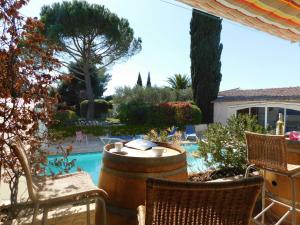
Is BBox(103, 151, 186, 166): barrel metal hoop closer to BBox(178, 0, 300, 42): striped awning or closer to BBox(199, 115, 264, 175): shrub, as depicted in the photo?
BBox(178, 0, 300, 42): striped awning

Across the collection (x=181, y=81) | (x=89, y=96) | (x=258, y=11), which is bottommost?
(x=258, y=11)

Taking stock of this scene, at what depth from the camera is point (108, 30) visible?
19594 millimetres

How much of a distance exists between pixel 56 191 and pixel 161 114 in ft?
52.2

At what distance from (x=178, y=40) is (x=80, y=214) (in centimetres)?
2106

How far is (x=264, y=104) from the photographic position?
62.3 feet

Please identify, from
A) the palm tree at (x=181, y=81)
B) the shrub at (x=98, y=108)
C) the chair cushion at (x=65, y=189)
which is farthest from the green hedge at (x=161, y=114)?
the chair cushion at (x=65, y=189)

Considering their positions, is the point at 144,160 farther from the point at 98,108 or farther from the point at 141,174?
the point at 98,108

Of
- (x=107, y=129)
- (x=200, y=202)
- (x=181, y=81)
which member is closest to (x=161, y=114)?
(x=107, y=129)

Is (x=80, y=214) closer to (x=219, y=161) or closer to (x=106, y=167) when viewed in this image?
(x=106, y=167)

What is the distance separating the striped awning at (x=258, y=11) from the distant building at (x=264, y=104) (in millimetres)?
16194

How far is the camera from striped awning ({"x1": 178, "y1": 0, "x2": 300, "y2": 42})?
6.66 ft

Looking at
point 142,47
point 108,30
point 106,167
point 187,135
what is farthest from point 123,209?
point 142,47

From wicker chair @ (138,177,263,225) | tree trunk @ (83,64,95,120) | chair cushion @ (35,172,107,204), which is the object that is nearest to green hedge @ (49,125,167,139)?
tree trunk @ (83,64,95,120)

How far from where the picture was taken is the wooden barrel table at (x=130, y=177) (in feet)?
6.91
